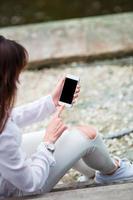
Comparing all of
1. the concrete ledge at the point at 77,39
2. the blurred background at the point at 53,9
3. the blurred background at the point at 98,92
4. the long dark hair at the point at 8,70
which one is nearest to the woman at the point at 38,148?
the long dark hair at the point at 8,70

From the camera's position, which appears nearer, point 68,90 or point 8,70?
point 8,70

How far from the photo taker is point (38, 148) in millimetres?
2225

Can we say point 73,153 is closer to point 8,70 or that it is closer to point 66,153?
point 66,153

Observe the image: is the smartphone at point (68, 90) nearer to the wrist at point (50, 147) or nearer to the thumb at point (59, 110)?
the thumb at point (59, 110)

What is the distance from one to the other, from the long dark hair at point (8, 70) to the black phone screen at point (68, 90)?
1.27 feet

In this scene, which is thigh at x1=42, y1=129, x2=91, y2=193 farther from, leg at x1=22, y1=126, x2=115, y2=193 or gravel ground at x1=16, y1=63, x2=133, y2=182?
gravel ground at x1=16, y1=63, x2=133, y2=182

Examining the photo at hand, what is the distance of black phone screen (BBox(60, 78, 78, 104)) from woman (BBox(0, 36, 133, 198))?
0.03m

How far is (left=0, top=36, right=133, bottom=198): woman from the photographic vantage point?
204 cm

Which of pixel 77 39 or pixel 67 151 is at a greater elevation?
pixel 67 151

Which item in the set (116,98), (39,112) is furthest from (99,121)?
(39,112)

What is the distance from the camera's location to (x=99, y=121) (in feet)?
Result: 11.6

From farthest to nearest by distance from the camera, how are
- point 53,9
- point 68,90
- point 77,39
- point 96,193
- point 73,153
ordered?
point 53,9, point 77,39, point 68,90, point 73,153, point 96,193

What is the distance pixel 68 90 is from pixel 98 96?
148 cm

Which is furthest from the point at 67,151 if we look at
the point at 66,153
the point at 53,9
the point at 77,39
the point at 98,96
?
the point at 53,9
